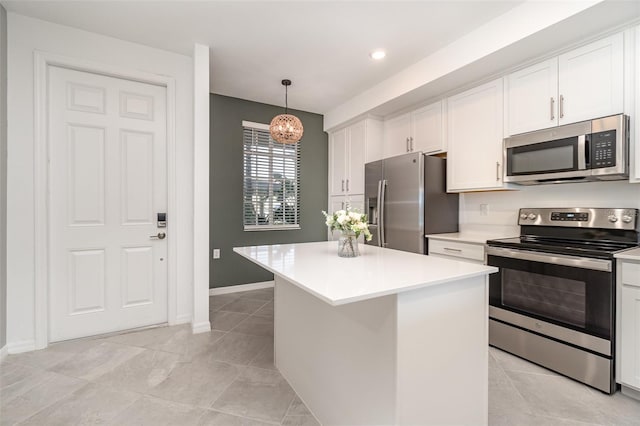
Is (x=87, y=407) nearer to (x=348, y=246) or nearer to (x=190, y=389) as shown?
(x=190, y=389)

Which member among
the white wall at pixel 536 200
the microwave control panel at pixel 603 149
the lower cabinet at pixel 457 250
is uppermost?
the microwave control panel at pixel 603 149

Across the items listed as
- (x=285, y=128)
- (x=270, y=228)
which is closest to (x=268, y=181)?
(x=270, y=228)

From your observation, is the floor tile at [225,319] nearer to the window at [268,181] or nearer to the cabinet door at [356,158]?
the window at [268,181]

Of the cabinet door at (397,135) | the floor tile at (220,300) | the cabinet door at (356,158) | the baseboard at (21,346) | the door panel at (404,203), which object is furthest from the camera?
the cabinet door at (356,158)

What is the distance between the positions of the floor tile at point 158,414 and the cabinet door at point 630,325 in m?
2.54

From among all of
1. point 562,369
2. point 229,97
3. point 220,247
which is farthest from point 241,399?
point 229,97

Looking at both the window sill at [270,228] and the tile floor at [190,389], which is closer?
the tile floor at [190,389]

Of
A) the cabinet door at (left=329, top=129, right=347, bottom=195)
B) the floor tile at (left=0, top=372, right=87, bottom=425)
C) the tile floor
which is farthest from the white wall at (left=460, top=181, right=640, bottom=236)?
the floor tile at (left=0, top=372, right=87, bottom=425)

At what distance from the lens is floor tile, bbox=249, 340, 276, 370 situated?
220 cm

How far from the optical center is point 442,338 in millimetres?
1337

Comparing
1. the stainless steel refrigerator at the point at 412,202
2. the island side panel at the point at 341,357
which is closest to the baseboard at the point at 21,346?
the island side panel at the point at 341,357

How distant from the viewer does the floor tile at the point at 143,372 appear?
76.4 inches

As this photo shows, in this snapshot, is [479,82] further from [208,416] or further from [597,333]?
[208,416]

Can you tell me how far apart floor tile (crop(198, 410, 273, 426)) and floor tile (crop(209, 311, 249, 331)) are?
1222mm
